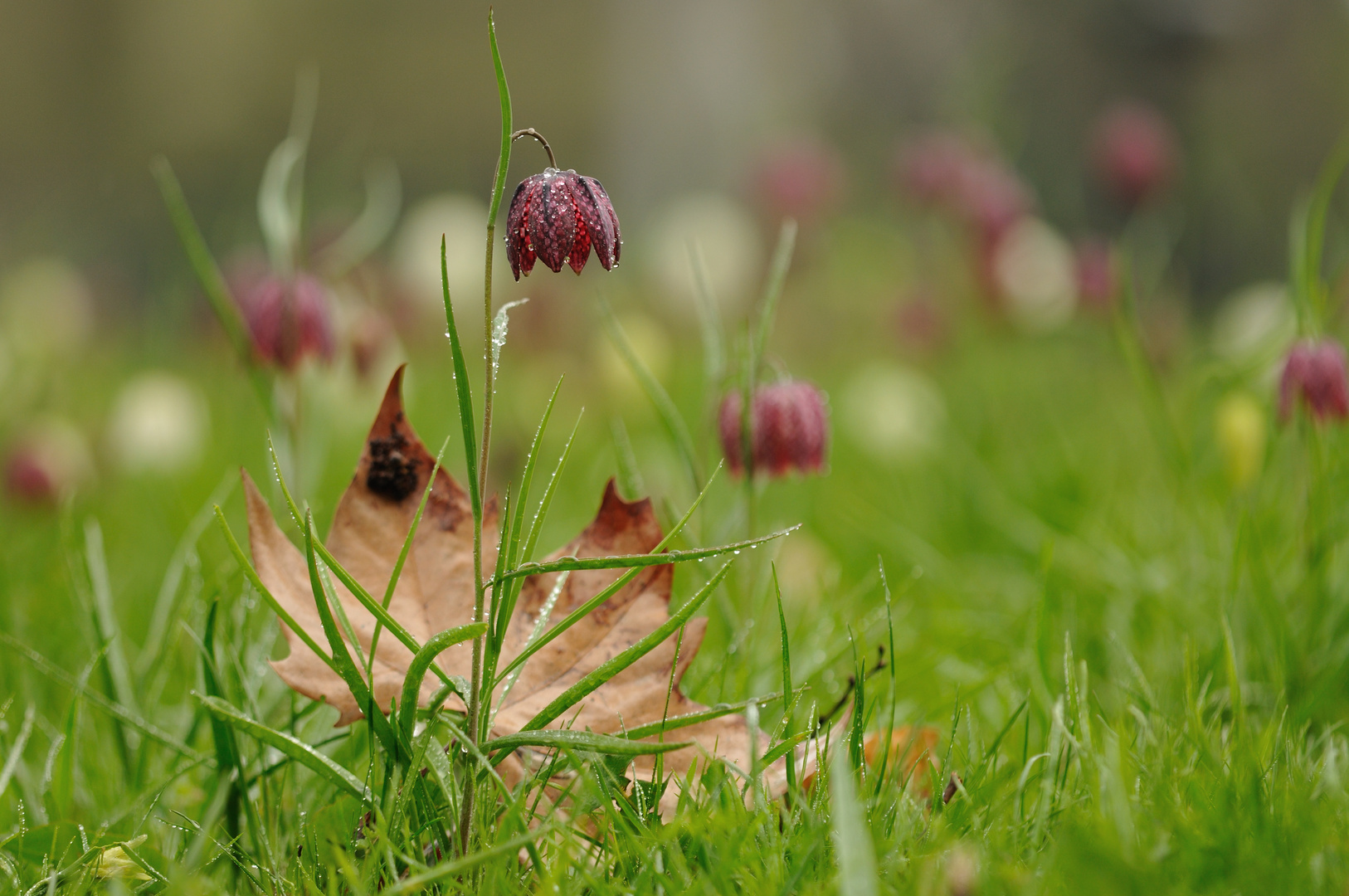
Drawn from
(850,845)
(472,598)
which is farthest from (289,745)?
(850,845)

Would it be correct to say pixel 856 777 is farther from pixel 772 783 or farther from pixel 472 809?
pixel 472 809

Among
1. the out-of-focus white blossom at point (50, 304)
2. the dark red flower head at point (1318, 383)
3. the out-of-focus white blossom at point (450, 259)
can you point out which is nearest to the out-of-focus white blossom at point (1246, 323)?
the dark red flower head at point (1318, 383)

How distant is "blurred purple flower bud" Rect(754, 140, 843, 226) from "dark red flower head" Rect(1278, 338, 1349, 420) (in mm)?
1545

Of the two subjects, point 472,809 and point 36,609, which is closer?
point 472,809

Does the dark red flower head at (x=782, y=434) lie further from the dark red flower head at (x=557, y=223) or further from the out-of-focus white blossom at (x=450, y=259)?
the out-of-focus white blossom at (x=450, y=259)

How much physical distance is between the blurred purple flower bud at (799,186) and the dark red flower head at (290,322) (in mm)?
1506

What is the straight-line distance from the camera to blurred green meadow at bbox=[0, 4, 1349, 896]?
53cm

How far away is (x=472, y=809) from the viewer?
0.54 metres

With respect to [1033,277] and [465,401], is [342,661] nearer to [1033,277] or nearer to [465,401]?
[465,401]

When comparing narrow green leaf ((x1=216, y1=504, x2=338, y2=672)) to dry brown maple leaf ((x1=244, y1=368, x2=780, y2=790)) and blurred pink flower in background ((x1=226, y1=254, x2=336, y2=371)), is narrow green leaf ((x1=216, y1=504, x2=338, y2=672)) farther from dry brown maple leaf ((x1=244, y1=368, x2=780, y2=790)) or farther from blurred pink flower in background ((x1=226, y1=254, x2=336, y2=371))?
blurred pink flower in background ((x1=226, y1=254, x2=336, y2=371))

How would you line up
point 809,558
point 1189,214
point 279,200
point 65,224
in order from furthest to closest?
point 65,224
point 1189,214
point 809,558
point 279,200

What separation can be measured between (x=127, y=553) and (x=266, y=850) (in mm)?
906

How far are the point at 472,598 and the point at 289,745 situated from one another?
15 centimetres

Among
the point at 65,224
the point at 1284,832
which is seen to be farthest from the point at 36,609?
the point at 65,224
